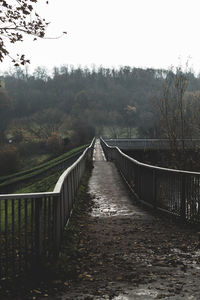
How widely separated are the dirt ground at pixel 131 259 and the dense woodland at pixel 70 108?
2356 inches

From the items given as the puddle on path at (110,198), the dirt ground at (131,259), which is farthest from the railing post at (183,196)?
the puddle on path at (110,198)

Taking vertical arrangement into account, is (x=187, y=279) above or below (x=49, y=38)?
below

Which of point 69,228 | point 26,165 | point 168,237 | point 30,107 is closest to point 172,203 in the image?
point 168,237

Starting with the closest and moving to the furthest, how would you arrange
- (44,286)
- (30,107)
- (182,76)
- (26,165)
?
(44,286) < (182,76) < (26,165) < (30,107)

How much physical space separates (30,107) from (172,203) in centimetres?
13134

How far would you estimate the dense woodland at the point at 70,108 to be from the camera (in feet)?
293

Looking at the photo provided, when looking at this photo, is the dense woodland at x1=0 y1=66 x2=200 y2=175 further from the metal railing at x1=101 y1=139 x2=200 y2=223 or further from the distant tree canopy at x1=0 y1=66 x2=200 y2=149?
the metal railing at x1=101 y1=139 x2=200 y2=223

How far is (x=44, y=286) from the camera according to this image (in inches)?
183

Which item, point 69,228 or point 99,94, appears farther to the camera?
point 99,94

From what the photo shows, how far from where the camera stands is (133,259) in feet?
19.2

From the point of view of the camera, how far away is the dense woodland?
89.4m

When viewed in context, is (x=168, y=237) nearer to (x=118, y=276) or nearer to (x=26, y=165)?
(x=118, y=276)

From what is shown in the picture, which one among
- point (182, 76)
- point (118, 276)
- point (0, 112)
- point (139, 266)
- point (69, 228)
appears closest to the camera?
point (118, 276)

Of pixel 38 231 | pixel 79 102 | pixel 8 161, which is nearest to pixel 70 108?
pixel 79 102
